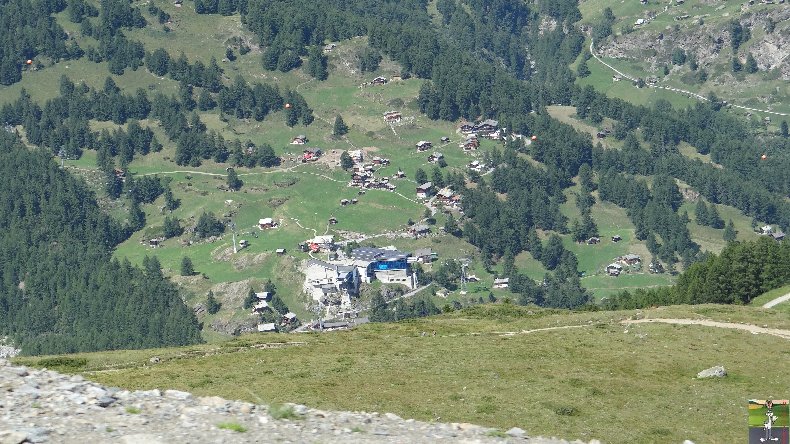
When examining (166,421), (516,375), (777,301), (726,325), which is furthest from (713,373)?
(777,301)

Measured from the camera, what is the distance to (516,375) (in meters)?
73.7

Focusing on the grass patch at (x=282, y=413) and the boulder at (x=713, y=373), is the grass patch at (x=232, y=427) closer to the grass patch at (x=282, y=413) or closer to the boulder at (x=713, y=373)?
the grass patch at (x=282, y=413)

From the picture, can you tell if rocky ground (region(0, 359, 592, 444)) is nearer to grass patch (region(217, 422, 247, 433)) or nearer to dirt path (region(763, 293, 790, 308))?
grass patch (region(217, 422, 247, 433))

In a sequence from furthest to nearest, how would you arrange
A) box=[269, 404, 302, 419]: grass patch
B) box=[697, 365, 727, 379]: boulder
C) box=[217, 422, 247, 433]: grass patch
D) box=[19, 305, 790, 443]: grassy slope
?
box=[697, 365, 727, 379]: boulder → box=[19, 305, 790, 443]: grassy slope → box=[269, 404, 302, 419]: grass patch → box=[217, 422, 247, 433]: grass patch

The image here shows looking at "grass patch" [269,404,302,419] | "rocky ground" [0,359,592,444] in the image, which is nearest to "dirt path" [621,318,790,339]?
"rocky ground" [0,359,592,444]

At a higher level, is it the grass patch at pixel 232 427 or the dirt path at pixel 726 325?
the grass patch at pixel 232 427

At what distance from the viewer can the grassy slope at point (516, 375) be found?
206 ft

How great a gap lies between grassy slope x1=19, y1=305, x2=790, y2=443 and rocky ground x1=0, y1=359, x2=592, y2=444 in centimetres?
956

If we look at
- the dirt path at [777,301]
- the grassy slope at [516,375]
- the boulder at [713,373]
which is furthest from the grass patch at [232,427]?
the dirt path at [777,301]

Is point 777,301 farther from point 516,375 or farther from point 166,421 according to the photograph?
point 166,421

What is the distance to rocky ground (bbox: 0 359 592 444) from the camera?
3912 cm

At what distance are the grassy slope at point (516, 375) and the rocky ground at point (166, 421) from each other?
31.4 feet

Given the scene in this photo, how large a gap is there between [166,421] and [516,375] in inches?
1437

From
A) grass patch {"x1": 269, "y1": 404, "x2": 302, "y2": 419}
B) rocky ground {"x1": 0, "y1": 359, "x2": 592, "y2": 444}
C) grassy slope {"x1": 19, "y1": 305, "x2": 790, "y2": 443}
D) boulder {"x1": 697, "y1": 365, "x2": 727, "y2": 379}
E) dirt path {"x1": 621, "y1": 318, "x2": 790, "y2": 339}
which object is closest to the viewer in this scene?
rocky ground {"x1": 0, "y1": 359, "x2": 592, "y2": 444}
